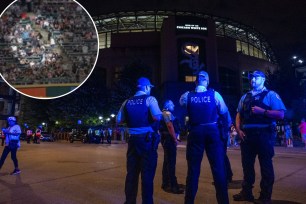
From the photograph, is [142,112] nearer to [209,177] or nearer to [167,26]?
[209,177]

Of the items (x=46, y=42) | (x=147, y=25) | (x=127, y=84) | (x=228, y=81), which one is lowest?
(x=46, y=42)

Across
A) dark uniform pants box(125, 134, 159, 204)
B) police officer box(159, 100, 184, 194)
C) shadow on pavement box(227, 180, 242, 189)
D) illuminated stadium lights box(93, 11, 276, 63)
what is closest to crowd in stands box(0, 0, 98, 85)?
police officer box(159, 100, 184, 194)

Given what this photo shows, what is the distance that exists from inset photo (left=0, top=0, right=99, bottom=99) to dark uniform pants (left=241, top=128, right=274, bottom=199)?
394 inches

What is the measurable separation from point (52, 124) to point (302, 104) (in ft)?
109

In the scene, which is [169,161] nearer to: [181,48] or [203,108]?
[203,108]

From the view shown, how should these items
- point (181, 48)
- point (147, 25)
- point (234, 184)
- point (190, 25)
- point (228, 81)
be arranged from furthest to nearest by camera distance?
1. point (147, 25)
2. point (228, 81)
3. point (190, 25)
4. point (181, 48)
5. point (234, 184)

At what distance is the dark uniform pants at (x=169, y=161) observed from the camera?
479 cm

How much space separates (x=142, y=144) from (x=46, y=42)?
11.6 metres

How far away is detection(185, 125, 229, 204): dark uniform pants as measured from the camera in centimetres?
335

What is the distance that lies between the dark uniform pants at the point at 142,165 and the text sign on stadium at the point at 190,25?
1795 inches

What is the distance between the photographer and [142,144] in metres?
3.45

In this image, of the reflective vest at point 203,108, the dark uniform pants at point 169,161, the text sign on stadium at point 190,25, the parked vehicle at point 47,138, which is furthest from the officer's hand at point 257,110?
the text sign on stadium at point 190,25

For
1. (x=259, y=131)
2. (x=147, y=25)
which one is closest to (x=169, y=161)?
(x=259, y=131)

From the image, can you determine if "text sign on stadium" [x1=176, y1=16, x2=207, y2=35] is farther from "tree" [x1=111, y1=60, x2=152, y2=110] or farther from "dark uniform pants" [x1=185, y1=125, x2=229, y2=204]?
"dark uniform pants" [x1=185, y1=125, x2=229, y2=204]
